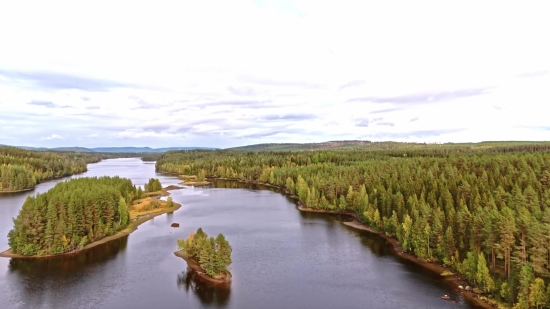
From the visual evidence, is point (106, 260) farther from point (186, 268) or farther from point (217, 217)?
point (217, 217)

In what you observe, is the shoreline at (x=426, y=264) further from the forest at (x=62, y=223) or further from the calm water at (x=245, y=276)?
the forest at (x=62, y=223)

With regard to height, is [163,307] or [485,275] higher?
[485,275]

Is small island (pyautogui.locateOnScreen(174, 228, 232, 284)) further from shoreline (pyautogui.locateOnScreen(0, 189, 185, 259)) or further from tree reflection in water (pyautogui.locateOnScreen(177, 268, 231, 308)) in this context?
shoreline (pyautogui.locateOnScreen(0, 189, 185, 259))

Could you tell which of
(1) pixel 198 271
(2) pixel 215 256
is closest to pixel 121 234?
(1) pixel 198 271

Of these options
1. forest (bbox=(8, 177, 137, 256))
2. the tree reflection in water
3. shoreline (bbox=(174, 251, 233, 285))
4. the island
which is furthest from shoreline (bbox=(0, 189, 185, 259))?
the tree reflection in water

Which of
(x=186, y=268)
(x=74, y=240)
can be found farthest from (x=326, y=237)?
(x=74, y=240)

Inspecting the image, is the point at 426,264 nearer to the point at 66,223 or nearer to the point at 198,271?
the point at 198,271
